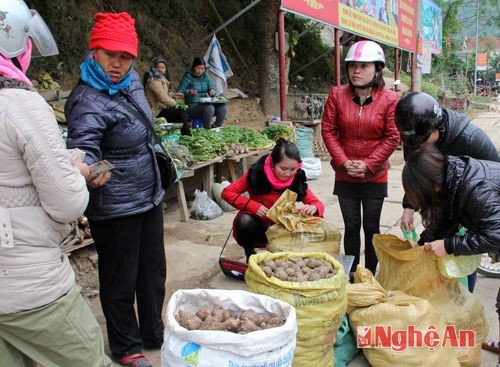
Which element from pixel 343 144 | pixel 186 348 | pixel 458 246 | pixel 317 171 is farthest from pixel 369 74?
pixel 317 171

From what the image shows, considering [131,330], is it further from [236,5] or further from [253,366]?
[236,5]

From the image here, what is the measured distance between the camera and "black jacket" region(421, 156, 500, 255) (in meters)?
2.35

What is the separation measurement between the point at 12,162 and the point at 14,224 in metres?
0.21

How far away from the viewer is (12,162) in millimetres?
1624

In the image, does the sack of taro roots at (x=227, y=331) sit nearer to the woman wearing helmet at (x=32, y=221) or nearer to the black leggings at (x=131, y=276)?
the woman wearing helmet at (x=32, y=221)

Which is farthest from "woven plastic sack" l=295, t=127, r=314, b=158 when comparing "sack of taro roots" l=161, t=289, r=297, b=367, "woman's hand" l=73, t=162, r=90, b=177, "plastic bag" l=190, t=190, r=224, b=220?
"woman's hand" l=73, t=162, r=90, b=177

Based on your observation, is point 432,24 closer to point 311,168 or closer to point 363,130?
point 311,168

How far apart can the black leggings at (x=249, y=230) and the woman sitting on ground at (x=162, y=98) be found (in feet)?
10.4

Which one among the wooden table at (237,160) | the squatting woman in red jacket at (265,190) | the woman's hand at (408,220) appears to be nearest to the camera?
the woman's hand at (408,220)

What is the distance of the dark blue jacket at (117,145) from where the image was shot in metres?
2.39

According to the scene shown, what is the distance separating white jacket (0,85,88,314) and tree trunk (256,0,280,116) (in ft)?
30.7

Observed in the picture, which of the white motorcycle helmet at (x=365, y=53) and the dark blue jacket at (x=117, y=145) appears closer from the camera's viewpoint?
the dark blue jacket at (x=117, y=145)

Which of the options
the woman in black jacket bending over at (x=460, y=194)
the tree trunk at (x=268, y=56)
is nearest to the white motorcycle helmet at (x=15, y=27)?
the woman in black jacket bending over at (x=460, y=194)

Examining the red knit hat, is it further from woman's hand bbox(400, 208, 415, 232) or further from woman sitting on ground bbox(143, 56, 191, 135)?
woman sitting on ground bbox(143, 56, 191, 135)
